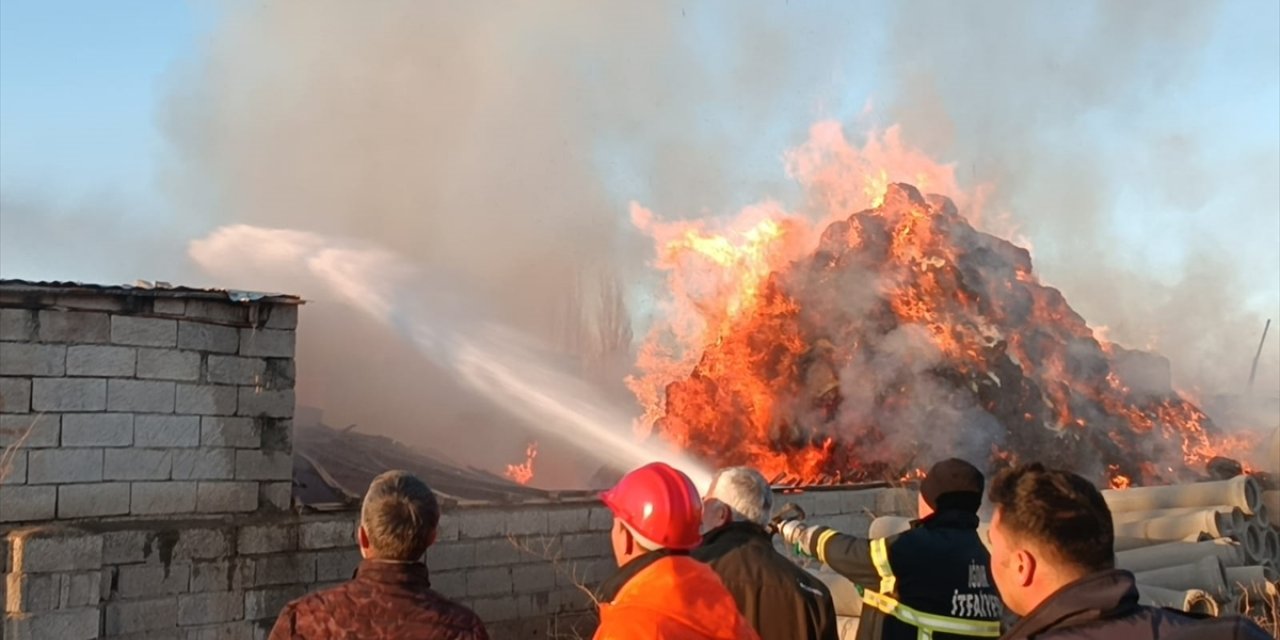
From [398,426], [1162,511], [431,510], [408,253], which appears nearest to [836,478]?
[1162,511]

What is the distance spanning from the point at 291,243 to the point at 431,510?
19.2 m

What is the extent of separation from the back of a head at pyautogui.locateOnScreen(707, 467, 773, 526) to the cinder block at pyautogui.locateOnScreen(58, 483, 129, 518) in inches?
211

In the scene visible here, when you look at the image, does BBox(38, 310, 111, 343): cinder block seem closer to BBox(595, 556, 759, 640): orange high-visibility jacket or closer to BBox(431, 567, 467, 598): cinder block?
BBox(431, 567, 467, 598): cinder block

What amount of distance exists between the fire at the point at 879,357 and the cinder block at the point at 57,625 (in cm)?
1017

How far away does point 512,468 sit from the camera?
754 inches

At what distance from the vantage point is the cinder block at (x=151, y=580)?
725 cm

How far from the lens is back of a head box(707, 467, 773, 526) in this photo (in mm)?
3939

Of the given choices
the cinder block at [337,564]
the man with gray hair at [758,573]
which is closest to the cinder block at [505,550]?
the cinder block at [337,564]

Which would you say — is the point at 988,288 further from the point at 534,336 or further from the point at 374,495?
the point at 374,495

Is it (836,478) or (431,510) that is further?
(836,478)

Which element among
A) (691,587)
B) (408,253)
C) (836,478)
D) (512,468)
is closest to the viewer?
(691,587)

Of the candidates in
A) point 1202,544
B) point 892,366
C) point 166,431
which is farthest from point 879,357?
point 166,431

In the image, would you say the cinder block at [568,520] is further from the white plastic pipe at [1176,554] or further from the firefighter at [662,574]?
the firefighter at [662,574]

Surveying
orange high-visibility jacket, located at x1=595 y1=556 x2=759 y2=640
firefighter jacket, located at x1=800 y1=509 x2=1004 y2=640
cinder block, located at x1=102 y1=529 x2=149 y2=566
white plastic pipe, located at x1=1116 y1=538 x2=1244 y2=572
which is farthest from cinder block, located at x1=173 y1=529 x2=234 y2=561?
white plastic pipe, located at x1=1116 y1=538 x2=1244 y2=572
